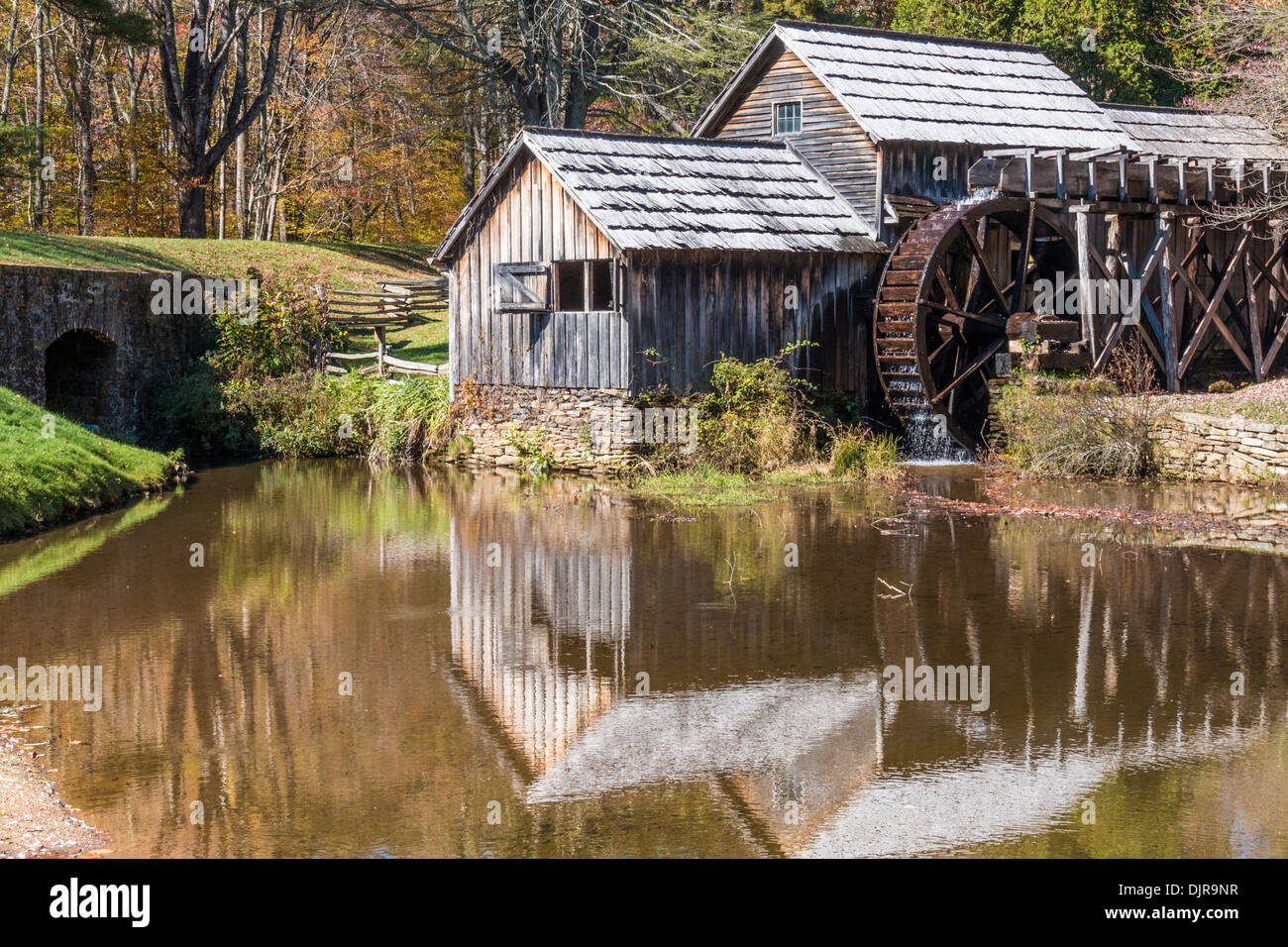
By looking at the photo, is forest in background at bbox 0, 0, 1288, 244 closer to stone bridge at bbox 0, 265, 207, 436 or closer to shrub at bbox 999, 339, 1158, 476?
stone bridge at bbox 0, 265, 207, 436

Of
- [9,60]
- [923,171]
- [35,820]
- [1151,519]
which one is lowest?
[35,820]

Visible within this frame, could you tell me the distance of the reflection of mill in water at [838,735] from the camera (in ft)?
23.9

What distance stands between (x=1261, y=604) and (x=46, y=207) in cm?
3728

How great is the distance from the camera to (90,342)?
24.7 metres

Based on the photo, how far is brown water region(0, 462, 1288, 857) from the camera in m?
7.15

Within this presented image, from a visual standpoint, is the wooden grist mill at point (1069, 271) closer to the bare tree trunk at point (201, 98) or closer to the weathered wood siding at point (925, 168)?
the weathered wood siding at point (925, 168)

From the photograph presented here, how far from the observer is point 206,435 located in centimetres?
2442

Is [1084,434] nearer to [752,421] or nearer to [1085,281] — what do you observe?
[1085,281]

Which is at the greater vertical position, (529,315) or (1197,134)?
(1197,134)

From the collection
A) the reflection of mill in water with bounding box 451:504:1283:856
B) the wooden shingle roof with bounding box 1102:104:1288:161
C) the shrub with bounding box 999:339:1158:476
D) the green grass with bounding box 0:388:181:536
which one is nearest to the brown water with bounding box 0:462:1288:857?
the reflection of mill in water with bounding box 451:504:1283:856

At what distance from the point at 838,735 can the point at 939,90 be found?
1864cm

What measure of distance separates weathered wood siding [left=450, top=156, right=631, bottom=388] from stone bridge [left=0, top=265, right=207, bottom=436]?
5.46 meters

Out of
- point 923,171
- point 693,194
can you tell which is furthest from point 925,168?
point 693,194
